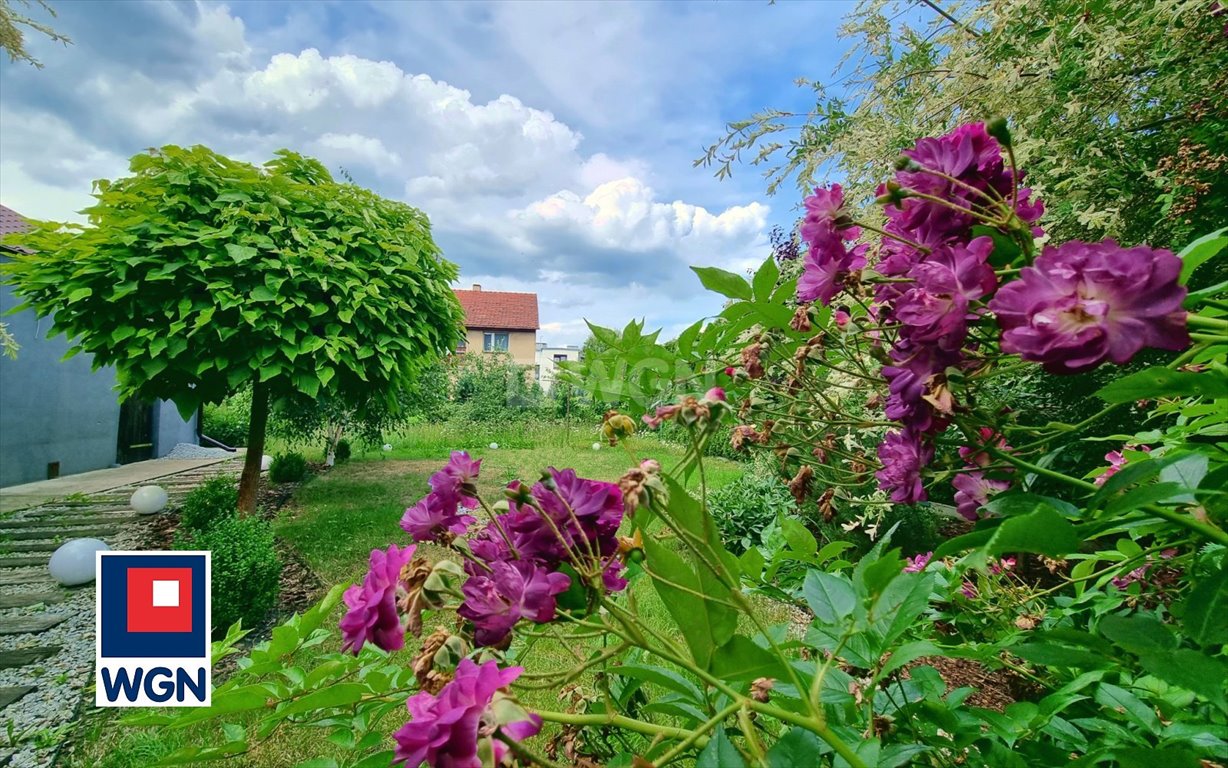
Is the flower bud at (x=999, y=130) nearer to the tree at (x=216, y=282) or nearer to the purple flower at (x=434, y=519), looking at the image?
the purple flower at (x=434, y=519)

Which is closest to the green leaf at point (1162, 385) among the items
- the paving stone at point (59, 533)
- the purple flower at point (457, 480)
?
the purple flower at point (457, 480)

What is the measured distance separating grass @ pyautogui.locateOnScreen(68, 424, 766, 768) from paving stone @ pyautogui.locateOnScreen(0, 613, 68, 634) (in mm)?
1357

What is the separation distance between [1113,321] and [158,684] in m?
1.49

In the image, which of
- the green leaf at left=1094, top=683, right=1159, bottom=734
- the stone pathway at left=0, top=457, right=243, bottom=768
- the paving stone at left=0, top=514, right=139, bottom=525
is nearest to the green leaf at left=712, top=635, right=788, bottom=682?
the green leaf at left=1094, top=683, right=1159, bottom=734

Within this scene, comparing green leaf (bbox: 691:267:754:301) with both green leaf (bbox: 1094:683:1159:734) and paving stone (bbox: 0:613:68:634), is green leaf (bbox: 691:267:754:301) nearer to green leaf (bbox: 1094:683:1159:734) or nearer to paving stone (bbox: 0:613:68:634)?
green leaf (bbox: 1094:683:1159:734)

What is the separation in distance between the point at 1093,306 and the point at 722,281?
1.33ft

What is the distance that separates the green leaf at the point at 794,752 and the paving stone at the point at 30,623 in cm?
455

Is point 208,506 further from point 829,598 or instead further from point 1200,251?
point 1200,251

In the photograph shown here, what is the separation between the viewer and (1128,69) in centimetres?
243

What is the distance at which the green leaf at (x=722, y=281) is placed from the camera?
728 mm

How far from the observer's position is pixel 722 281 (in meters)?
0.73

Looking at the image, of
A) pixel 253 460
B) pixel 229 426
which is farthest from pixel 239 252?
pixel 229 426

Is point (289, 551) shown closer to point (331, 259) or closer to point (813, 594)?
point (331, 259)

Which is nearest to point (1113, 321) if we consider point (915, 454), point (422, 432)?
point (915, 454)
